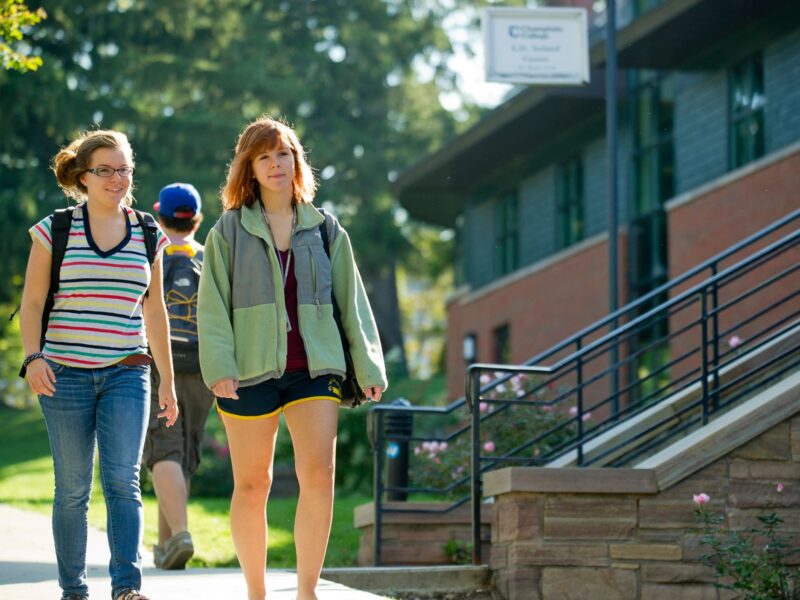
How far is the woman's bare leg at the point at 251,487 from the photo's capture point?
578 cm

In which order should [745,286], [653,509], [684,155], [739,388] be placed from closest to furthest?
1. [653,509]
2. [739,388]
3. [745,286]
4. [684,155]

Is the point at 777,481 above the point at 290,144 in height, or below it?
below

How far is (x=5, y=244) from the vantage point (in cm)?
2870

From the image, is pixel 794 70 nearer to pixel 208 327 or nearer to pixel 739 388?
pixel 739 388

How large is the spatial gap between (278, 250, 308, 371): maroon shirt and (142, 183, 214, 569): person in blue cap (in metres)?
2.46

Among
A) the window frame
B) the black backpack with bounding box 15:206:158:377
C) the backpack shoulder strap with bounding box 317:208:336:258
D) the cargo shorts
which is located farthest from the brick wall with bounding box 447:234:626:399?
the black backpack with bounding box 15:206:158:377

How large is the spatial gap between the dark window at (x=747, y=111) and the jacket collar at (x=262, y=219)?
1351 centimetres

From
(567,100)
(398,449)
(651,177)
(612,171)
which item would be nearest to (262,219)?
(398,449)

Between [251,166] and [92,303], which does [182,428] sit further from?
[251,166]

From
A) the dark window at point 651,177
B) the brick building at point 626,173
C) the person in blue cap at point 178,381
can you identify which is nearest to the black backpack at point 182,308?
the person in blue cap at point 178,381

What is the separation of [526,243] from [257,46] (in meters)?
11.0

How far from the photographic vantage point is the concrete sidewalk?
6.84m

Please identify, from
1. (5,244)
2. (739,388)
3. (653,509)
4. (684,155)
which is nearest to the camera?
(653,509)

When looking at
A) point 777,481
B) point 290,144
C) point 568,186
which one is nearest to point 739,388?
point 777,481
